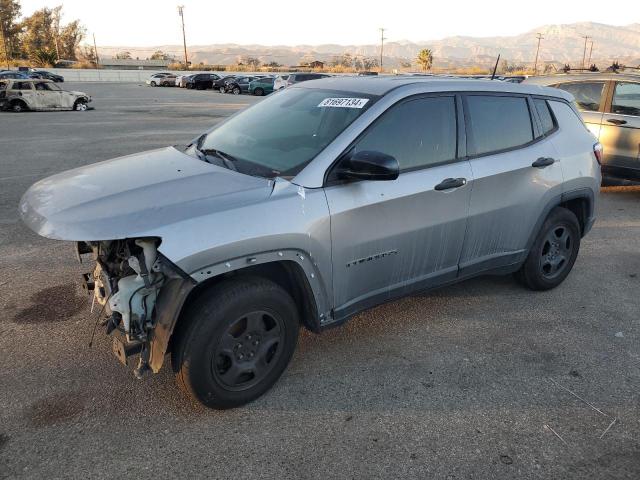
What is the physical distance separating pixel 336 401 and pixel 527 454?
1.06 metres

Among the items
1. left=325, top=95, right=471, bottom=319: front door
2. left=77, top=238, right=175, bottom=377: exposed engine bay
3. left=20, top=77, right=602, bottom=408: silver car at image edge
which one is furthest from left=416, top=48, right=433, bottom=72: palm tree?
left=77, top=238, right=175, bottom=377: exposed engine bay

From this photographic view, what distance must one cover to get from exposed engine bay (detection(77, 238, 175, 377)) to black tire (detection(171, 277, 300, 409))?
0.18 metres

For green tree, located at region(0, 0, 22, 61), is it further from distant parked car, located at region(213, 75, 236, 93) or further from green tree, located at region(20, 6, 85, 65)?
distant parked car, located at region(213, 75, 236, 93)

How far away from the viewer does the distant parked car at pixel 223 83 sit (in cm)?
4105

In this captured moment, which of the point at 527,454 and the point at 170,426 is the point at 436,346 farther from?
the point at 170,426

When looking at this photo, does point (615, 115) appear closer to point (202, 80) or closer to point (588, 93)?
point (588, 93)

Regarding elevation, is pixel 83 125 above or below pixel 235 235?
below

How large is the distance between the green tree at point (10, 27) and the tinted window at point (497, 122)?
102092 mm

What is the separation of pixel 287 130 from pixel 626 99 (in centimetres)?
654

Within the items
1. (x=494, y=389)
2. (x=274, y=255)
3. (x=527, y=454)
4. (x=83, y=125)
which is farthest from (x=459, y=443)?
(x=83, y=125)

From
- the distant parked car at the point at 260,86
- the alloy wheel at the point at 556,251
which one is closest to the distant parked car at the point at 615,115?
the alloy wheel at the point at 556,251

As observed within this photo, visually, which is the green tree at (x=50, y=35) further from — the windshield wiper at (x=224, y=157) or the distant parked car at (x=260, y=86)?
the windshield wiper at (x=224, y=157)

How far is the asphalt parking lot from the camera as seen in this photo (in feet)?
8.51

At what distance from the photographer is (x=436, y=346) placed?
370 centimetres
